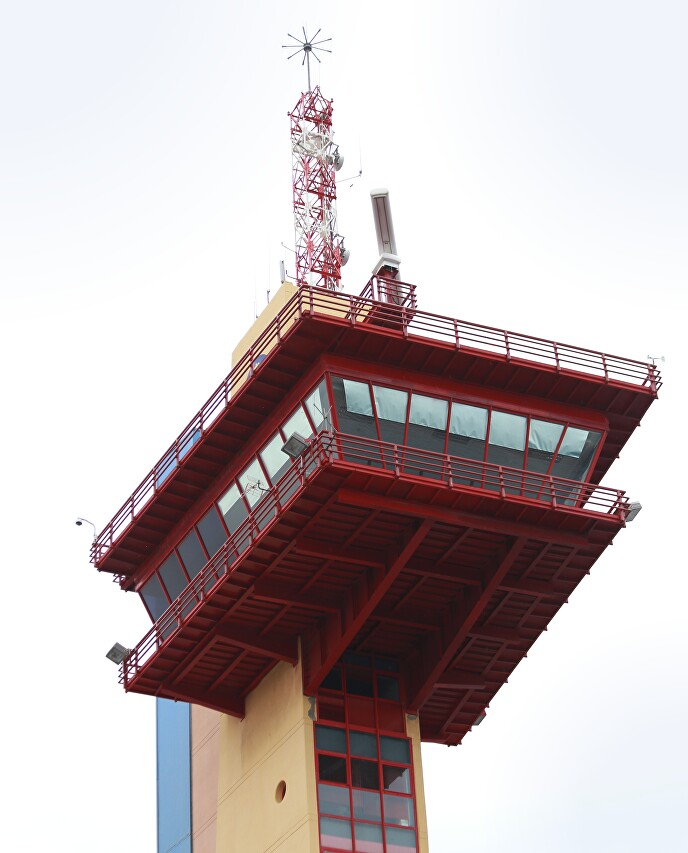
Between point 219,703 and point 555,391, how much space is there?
12931 mm

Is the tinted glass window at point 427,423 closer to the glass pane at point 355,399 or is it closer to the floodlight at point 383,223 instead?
the glass pane at point 355,399

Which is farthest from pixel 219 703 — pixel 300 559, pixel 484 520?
pixel 484 520

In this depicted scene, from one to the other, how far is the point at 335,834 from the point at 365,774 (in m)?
2.22

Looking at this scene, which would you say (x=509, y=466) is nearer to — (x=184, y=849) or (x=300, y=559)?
(x=300, y=559)

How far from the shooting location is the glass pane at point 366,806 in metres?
46.4

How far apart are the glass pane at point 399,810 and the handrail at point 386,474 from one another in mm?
7116

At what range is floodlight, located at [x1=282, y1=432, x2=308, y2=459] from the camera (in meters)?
43.9

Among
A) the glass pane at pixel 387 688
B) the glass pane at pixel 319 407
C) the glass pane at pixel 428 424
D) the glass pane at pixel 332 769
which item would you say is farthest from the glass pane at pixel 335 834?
the glass pane at pixel 319 407

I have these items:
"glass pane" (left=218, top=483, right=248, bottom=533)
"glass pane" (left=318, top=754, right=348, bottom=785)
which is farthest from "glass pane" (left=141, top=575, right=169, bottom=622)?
"glass pane" (left=318, top=754, right=348, bottom=785)

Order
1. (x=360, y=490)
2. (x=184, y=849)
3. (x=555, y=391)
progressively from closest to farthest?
1. (x=360, y=490)
2. (x=555, y=391)
3. (x=184, y=849)

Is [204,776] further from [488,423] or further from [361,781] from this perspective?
[488,423]

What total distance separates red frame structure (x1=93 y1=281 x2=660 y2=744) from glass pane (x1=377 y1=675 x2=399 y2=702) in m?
0.38

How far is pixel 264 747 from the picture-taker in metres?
49.0

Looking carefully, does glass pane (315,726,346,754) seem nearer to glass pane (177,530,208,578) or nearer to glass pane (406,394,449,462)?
glass pane (177,530,208,578)
